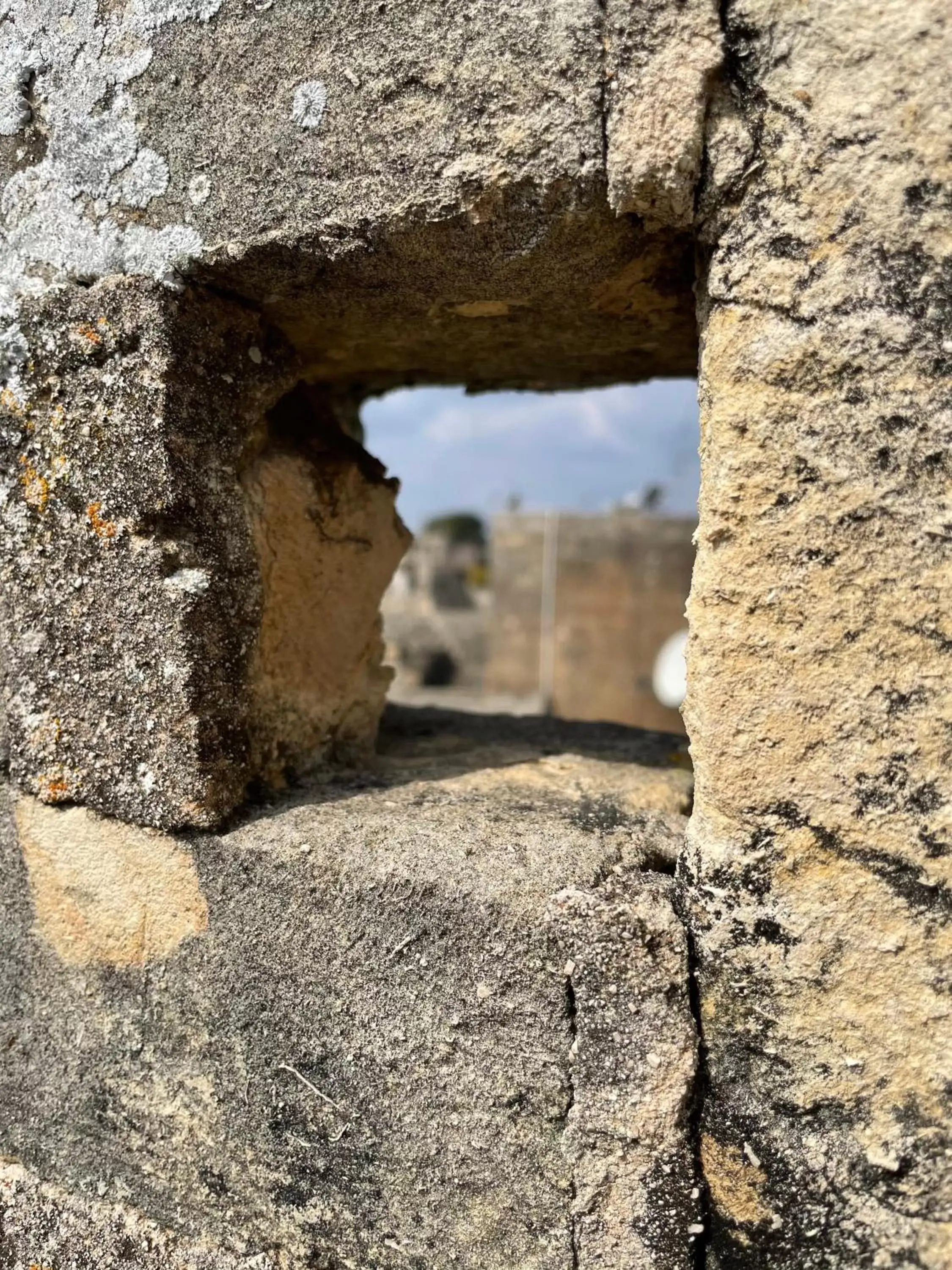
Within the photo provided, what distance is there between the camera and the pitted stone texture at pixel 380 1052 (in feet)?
2.96

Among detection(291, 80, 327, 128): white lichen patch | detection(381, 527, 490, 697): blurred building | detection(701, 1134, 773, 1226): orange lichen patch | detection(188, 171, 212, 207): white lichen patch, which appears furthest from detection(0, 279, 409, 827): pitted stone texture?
detection(381, 527, 490, 697): blurred building

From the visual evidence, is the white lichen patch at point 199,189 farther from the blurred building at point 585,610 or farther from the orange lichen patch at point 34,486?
the blurred building at point 585,610

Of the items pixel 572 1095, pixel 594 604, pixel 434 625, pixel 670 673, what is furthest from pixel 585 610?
pixel 572 1095

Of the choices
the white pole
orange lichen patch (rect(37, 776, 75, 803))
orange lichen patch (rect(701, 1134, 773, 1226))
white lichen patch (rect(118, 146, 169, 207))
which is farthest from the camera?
the white pole

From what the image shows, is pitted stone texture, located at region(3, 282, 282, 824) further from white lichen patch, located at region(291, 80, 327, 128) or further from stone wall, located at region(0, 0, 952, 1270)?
white lichen patch, located at region(291, 80, 327, 128)

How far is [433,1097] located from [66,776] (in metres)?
0.61

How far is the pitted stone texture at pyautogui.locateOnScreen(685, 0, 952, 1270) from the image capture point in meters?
0.77

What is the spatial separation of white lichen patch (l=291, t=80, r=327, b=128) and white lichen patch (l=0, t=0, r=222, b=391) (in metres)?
0.17

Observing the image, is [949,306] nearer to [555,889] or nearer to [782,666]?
[782,666]

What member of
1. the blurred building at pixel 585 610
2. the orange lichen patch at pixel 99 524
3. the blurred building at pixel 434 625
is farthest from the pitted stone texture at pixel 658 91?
the blurred building at pixel 585 610

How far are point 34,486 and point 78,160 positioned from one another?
394 millimetres

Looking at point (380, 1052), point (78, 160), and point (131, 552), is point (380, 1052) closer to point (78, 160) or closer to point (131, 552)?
point (131, 552)

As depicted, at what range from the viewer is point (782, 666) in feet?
2.74

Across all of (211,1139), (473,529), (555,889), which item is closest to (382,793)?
(555,889)
